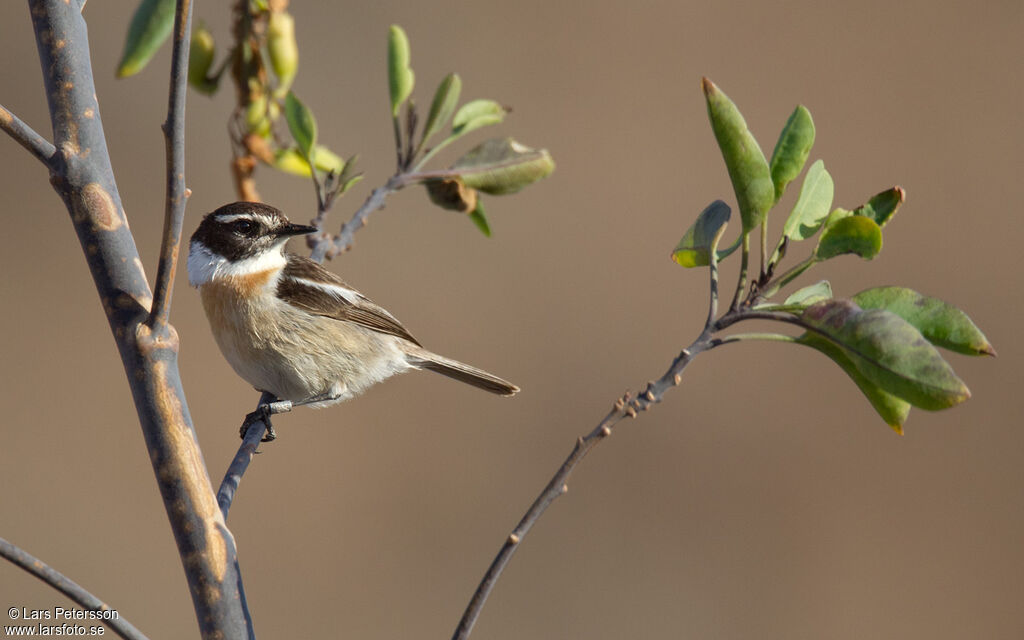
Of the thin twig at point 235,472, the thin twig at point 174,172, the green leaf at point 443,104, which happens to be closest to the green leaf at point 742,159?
the thin twig at point 174,172

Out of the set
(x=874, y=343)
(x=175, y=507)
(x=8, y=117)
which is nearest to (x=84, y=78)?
(x=8, y=117)

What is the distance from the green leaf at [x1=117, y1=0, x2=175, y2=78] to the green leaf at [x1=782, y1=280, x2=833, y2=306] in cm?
206

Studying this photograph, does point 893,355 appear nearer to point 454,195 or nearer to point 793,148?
point 793,148

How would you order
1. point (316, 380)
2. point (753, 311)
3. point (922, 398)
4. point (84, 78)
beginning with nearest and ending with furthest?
point (922, 398)
point (753, 311)
point (84, 78)
point (316, 380)

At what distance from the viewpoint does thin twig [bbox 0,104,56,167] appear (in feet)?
5.80

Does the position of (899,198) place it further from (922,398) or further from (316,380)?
(316,380)

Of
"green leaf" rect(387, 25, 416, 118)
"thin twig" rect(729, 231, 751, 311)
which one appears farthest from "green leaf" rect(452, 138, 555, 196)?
"thin twig" rect(729, 231, 751, 311)

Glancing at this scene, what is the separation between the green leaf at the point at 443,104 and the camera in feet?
10.3

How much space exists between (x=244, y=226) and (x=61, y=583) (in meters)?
2.97

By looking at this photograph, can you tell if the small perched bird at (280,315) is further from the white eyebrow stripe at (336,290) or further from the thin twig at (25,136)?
the thin twig at (25,136)

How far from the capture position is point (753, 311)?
1.75 meters

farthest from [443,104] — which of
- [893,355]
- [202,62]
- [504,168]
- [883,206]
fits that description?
[893,355]

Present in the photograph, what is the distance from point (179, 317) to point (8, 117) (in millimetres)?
7273

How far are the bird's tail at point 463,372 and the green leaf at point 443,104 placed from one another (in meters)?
1.61
